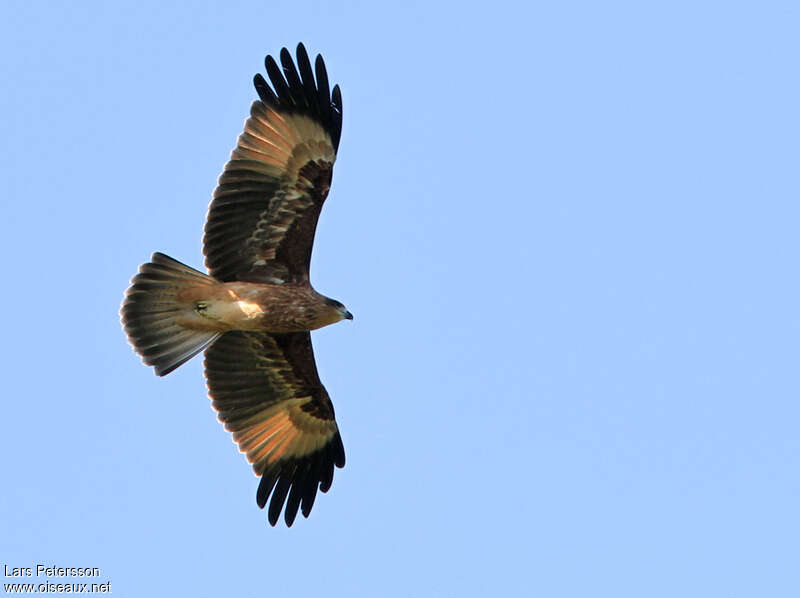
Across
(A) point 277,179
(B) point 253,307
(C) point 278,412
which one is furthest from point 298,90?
(C) point 278,412

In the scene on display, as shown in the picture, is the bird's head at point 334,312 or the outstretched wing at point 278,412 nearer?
the bird's head at point 334,312

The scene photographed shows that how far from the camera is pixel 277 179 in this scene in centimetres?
1088

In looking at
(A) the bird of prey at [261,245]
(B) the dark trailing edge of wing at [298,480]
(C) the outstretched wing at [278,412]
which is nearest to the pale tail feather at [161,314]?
(A) the bird of prey at [261,245]

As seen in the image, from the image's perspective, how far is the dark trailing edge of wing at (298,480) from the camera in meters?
11.7

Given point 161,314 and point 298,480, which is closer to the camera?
point 161,314

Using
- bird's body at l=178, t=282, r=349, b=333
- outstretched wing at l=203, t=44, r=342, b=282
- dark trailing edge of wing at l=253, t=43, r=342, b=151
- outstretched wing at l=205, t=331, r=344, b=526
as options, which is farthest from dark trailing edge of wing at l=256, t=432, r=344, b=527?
dark trailing edge of wing at l=253, t=43, r=342, b=151

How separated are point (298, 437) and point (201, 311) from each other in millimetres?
1662

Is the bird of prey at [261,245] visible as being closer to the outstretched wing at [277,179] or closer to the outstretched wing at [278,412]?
the outstretched wing at [277,179]

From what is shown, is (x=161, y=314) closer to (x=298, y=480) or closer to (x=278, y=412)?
(x=278, y=412)

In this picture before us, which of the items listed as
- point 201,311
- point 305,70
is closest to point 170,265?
point 201,311

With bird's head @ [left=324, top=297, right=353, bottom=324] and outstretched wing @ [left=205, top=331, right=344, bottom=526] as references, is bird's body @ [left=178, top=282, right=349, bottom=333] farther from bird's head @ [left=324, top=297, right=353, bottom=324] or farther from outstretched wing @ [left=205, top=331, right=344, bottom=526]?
outstretched wing @ [left=205, top=331, right=344, bottom=526]

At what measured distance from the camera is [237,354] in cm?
1162

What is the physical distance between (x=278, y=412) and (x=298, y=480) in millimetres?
616

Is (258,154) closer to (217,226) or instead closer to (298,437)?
(217,226)
